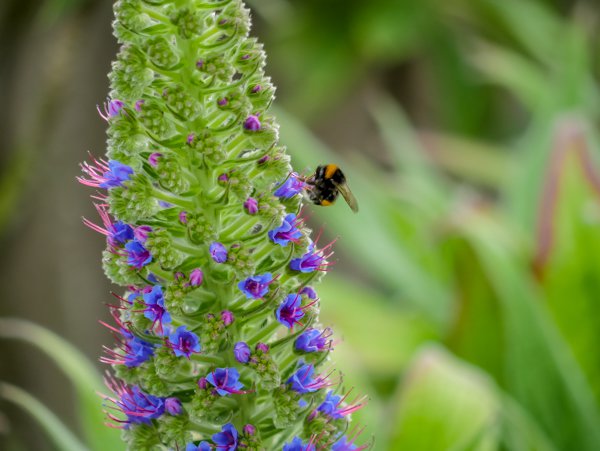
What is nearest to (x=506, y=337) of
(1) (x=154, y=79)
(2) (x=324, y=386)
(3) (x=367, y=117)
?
(2) (x=324, y=386)

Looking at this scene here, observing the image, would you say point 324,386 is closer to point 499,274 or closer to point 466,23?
point 499,274

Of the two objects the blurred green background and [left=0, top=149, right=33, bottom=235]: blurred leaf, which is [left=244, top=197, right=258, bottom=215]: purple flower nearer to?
the blurred green background

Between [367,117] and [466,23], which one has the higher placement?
[466,23]

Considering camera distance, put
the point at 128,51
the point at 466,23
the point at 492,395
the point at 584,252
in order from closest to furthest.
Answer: the point at 128,51
the point at 492,395
the point at 584,252
the point at 466,23

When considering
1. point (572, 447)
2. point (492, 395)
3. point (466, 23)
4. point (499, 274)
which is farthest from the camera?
point (466, 23)

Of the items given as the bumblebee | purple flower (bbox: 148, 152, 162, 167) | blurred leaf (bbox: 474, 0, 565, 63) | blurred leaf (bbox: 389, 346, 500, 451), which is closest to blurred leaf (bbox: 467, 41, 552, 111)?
blurred leaf (bbox: 474, 0, 565, 63)

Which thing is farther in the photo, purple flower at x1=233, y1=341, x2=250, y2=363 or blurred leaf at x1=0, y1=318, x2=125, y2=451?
blurred leaf at x1=0, y1=318, x2=125, y2=451

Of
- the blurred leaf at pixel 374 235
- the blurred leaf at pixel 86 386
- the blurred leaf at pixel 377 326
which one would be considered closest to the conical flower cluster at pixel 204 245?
the blurred leaf at pixel 86 386
